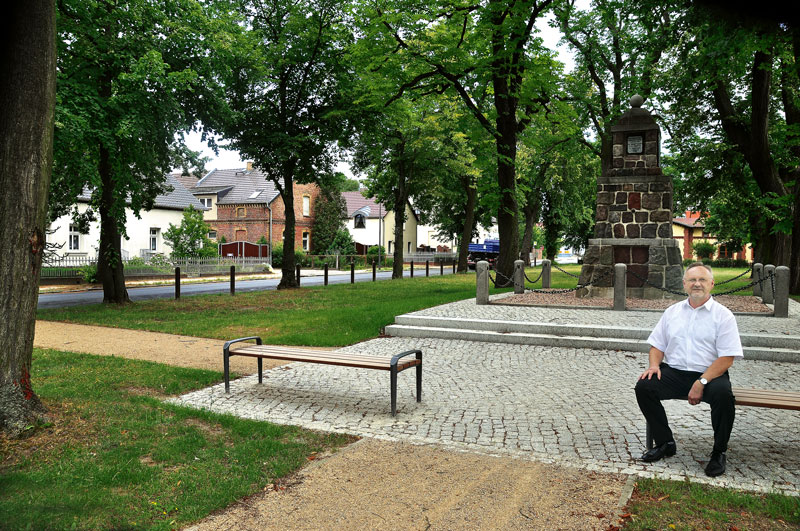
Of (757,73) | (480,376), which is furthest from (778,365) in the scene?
(757,73)

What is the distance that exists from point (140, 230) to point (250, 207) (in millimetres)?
15195

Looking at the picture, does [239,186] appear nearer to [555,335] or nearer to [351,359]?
[555,335]

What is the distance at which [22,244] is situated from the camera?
15.8 feet

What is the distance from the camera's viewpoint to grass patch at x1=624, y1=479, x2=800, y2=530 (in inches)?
137

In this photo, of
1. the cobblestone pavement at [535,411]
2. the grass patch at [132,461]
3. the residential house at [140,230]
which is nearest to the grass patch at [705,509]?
the cobblestone pavement at [535,411]

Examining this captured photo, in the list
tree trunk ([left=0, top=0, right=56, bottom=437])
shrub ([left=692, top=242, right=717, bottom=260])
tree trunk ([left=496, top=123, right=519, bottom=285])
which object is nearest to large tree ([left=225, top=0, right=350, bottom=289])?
tree trunk ([left=496, top=123, right=519, bottom=285])

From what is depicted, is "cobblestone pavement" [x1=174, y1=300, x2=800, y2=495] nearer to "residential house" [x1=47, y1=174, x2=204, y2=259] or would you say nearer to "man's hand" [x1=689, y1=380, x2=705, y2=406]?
"man's hand" [x1=689, y1=380, x2=705, y2=406]

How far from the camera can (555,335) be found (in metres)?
10.5

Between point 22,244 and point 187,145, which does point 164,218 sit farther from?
point 22,244

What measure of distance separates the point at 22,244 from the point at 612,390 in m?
6.22

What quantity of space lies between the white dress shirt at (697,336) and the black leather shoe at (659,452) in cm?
62

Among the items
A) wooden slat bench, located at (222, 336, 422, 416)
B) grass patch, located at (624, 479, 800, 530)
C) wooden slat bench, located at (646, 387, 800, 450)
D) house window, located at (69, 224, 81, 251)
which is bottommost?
grass patch, located at (624, 479, 800, 530)

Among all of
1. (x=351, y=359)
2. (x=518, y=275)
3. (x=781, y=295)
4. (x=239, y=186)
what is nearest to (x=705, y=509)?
(x=351, y=359)

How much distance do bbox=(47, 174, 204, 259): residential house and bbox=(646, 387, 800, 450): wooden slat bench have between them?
31427mm
